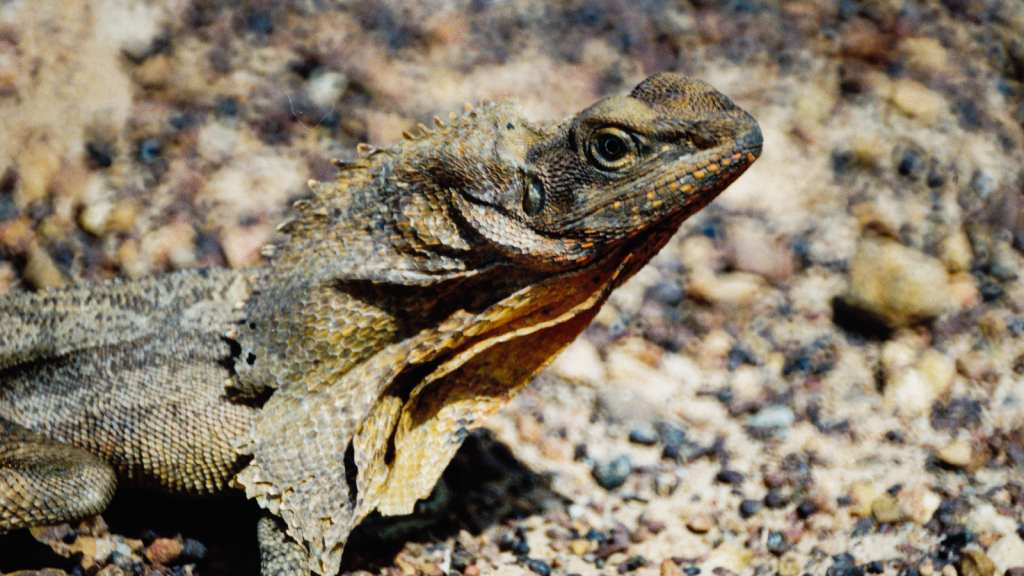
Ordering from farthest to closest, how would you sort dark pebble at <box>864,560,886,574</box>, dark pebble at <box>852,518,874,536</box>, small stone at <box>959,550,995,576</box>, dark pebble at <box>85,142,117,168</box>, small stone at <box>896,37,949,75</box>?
1. small stone at <box>896,37,949,75</box>
2. dark pebble at <box>85,142,117,168</box>
3. dark pebble at <box>852,518,874,536</box>
4. dark pebble at <box>864,560,886,574</box>
5. small stone at <box>959,550,995,576</box>

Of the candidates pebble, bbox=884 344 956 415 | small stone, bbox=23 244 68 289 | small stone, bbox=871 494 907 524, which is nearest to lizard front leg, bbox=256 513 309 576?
small stone, bbox=23 244 68 289

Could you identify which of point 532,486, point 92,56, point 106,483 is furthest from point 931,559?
point 92,56

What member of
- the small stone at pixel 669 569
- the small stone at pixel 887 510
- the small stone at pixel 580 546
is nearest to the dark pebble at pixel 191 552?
the small stone at pixel 580 546

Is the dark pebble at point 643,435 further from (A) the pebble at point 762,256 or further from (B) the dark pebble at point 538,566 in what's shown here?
(A) the pebble at point 762,256

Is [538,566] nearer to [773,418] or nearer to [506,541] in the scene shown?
[506,541]

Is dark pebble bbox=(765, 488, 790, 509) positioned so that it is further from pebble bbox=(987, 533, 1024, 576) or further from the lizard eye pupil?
the lizard eye pupil

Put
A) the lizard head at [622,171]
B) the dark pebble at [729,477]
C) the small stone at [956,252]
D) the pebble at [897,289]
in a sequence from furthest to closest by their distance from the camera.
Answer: the small stone at [956,252] → the pebble at [897,289] → the dark pebble at [729,477] → the lizard head at [622,171]

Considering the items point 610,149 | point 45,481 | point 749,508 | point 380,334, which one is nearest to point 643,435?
point 749,508
